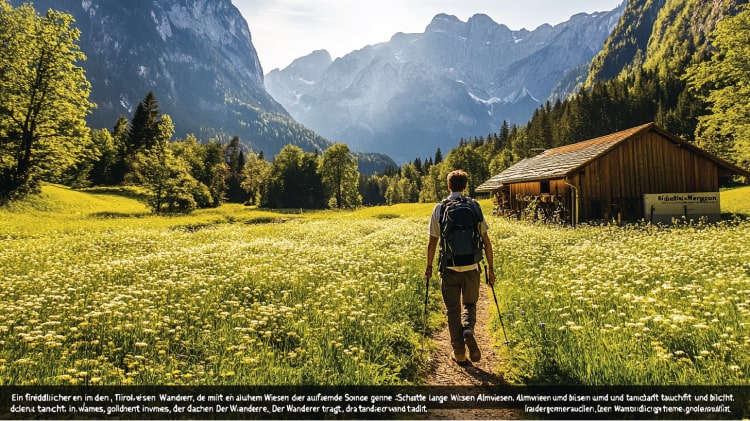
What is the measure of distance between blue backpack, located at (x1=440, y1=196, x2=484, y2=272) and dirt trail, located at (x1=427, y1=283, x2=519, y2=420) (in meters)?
1.75

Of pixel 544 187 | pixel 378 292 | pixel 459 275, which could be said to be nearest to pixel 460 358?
pixel 459 275

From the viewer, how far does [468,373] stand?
19.8 ft

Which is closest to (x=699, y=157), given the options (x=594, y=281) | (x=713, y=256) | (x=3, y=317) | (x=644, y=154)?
(x=644, y=154)

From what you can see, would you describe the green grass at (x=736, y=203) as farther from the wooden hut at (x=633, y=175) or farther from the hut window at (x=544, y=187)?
the hut window at (x=544, y=187)

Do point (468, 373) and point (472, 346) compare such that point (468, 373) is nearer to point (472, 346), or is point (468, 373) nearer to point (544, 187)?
point (472, 346)

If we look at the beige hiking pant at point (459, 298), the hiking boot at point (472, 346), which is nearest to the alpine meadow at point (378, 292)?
the hiking boot at point (472, 346)

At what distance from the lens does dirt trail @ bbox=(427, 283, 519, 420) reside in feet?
15.7

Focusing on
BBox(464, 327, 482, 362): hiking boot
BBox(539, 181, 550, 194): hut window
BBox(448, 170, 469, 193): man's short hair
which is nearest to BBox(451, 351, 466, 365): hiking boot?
BBox(464, 327, 482, 362): hiking boot

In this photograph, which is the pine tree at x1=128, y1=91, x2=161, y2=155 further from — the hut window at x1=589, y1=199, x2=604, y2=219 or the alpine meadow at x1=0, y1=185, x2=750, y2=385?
the hut window at x1=589, y1=199, x2=604, y2=219

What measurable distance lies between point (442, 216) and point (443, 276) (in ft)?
3.54

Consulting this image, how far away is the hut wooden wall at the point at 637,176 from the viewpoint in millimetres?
26844

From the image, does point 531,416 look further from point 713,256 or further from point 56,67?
point 56,67

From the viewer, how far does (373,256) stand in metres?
13.5

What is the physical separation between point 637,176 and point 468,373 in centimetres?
2852
